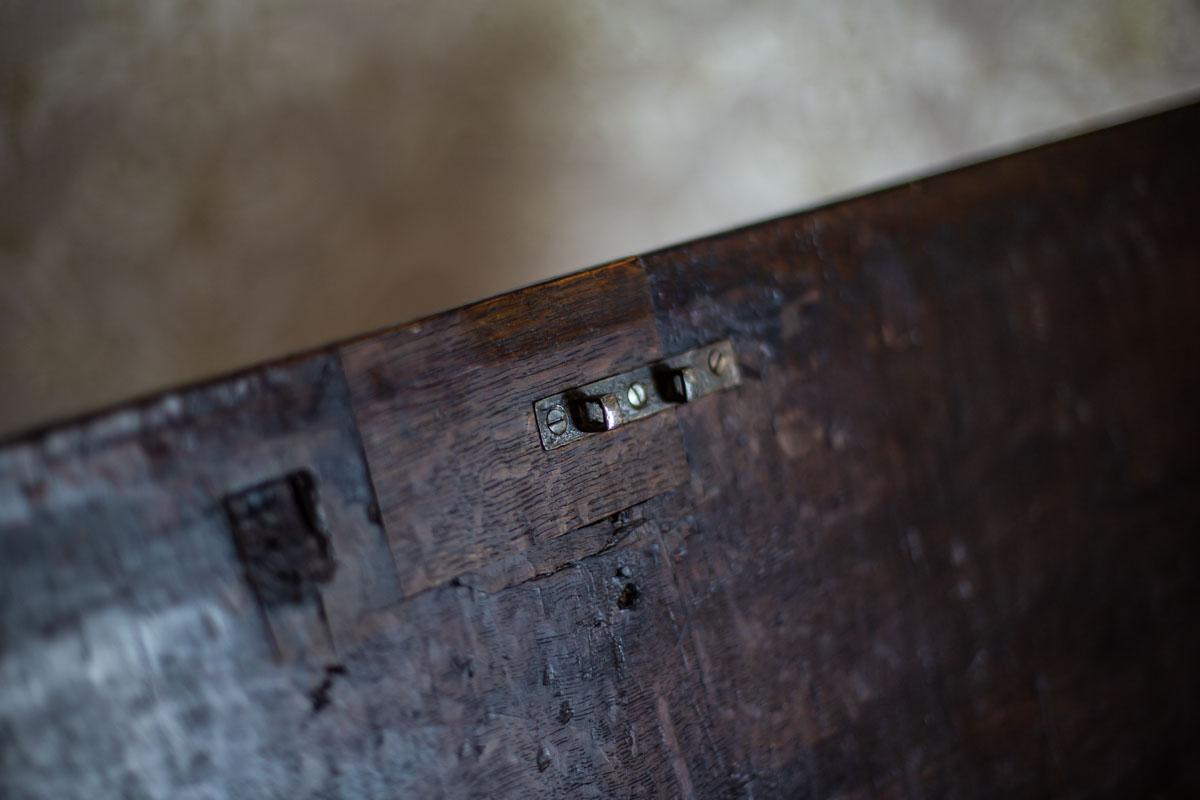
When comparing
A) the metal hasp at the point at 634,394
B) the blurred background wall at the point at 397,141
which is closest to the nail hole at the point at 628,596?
the metal hasp at the point at 634,394

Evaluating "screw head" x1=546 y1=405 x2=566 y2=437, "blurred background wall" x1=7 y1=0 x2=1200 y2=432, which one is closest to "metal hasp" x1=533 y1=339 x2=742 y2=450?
"screw head" x1=546 y1=405 x2=566 y2=437

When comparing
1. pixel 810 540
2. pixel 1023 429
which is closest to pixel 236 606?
pixel 810 540

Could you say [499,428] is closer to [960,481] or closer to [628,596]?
[628,596]

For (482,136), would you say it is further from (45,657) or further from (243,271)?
Answer: (45,657)

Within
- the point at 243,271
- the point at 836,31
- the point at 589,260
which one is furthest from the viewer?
the point at 836,31

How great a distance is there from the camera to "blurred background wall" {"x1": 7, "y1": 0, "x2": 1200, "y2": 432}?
1.01 meters

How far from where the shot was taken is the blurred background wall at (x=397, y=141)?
1.01m

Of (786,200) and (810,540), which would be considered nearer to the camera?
(810,540)

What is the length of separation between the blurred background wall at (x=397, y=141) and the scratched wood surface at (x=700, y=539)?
534mm

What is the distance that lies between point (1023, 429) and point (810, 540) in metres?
0.24

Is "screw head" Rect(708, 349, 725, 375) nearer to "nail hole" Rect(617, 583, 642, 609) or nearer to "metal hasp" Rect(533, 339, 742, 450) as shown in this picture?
"metal hasp" Rect(533, 339, 742, 450)

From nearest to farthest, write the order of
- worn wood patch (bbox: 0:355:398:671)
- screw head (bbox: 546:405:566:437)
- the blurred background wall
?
worn wood patch (bbox: 0:355:398:671)
screw head (bbox: 546:405:566:437)
the blurred background wall

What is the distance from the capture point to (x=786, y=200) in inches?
50.7

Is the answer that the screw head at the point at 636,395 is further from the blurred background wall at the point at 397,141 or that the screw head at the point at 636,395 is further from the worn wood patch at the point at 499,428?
the blurred background wall at the point at 397,141
